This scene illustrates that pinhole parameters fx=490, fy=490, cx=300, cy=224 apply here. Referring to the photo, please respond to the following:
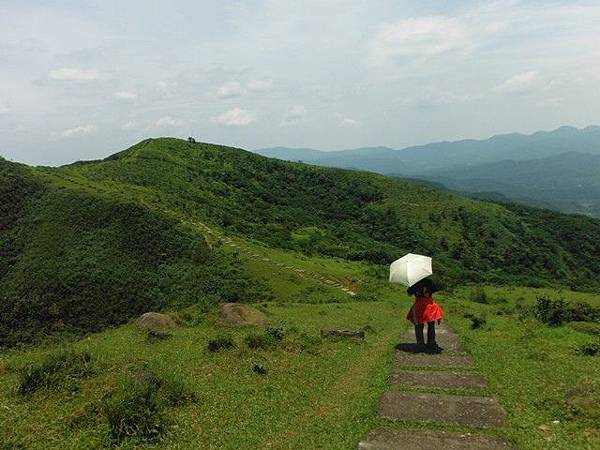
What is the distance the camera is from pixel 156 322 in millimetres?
26141

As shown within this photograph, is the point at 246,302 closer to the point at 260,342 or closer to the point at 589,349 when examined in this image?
the point at 260,342

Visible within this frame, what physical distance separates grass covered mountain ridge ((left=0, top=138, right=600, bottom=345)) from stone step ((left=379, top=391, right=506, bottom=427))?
1027 inches

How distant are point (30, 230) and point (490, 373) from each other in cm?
4828

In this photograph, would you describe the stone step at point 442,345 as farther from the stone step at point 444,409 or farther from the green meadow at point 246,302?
the stone step at point 444,409

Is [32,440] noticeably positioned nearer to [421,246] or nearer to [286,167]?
[421,246]

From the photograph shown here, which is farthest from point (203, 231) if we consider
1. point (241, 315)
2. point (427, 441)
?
point (427, 441)

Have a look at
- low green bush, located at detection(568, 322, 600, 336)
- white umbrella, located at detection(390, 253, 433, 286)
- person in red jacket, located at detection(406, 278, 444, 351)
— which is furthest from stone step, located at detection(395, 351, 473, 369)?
low green bush, located at detection(568, 322, 600, 336)

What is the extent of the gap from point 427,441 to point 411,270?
693 centimetres

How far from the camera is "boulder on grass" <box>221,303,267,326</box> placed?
26.3 m

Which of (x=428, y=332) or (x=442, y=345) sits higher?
(x=428, y=332)

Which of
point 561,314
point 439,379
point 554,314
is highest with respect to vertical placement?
point 439,379

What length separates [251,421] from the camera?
42.4ft

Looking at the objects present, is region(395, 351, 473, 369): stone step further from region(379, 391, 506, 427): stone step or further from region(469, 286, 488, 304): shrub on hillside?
region(469, 286, 488, 304): shrub on hillside

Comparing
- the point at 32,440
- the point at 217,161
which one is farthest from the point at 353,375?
the point at 217,161
